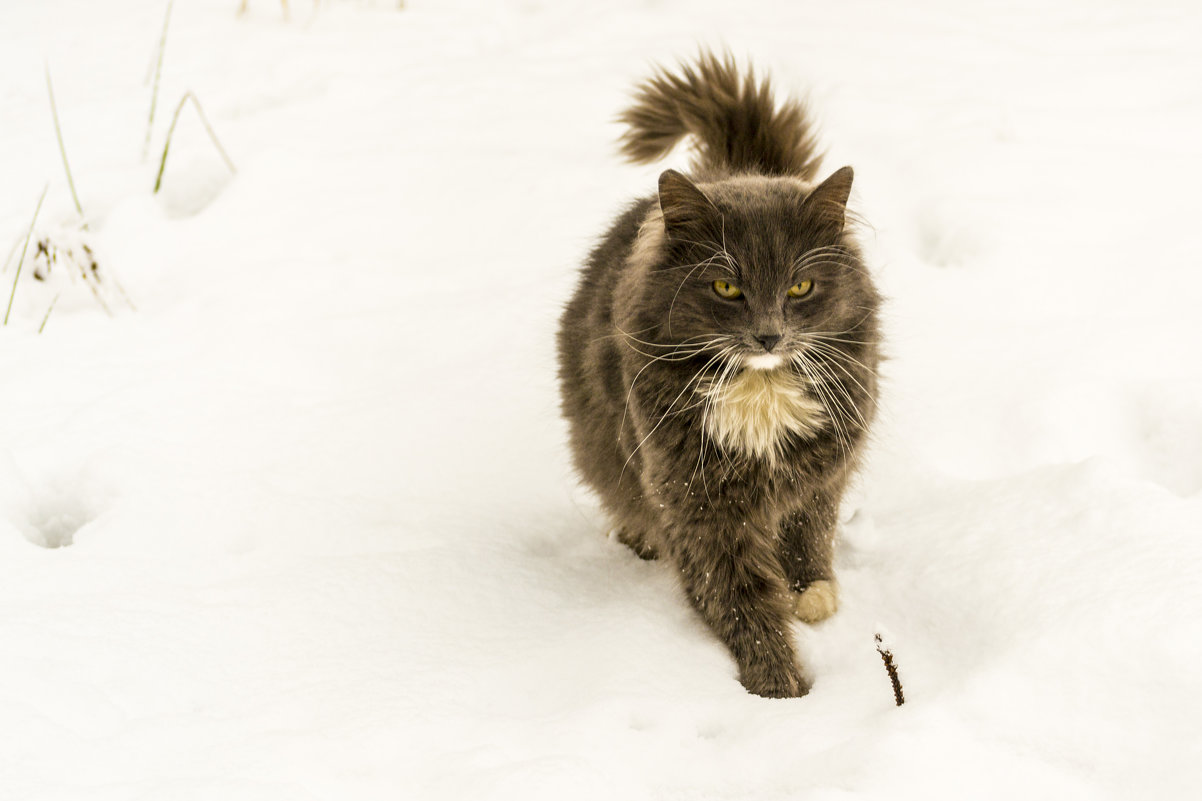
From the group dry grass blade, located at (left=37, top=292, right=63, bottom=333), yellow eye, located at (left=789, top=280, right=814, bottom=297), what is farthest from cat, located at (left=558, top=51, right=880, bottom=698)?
dry grass blade, located at (left=37, top=292, right=63, bottom=333)

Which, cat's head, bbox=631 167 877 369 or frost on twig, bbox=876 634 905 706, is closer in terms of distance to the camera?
frost on twig, bbox=876 634 905 706

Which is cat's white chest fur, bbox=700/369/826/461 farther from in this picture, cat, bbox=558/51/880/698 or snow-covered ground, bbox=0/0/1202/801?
snow-covered ground, bbox=0/0/1202/801

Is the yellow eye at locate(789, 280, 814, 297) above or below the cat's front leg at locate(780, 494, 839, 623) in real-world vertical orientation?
above

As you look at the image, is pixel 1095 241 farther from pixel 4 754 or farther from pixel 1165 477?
pixel 4 754

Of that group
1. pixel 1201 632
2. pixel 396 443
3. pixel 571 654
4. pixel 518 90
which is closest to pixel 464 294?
pixel 396 443

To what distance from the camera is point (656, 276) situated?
2.45 meters

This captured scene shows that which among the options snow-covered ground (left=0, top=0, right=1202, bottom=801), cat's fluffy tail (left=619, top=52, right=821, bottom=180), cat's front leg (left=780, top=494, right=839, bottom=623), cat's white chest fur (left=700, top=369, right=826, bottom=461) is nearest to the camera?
snow-covered ground (left=0, top=0, right=1202, bottom=801)

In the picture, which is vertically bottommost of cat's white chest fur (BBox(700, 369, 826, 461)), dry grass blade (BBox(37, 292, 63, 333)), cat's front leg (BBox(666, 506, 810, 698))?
cat's front leg (BBox(666, 506, 810, 698))

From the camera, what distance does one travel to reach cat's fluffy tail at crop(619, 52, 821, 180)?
10.2 feet

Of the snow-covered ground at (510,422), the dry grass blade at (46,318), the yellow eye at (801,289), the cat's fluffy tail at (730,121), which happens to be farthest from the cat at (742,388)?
the dry grass blade at (46,318)

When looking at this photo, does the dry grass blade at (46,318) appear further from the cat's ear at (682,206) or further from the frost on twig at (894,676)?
the frost on twig at (894,676)

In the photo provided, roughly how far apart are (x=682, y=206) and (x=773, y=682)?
1135 millimetres

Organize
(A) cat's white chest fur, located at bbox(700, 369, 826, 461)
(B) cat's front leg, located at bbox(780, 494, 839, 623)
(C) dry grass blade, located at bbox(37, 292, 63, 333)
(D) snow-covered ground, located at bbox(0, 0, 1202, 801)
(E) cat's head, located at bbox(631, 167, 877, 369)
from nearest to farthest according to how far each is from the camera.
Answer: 1. (D) snow-covered ground, located at bbox(0, 0, 1202, 801)
2. (E) cat's head, located at bbox(631, 167, 877, 369)
3. (A) cat's white chest fur, located at bbox(700, 369, 826, 461)
4. (B) cat's front leg, located at bbox(780, 494, 839, 623)
5. (C) dry grass blade, located at bbox(37, 292, 63, 333)

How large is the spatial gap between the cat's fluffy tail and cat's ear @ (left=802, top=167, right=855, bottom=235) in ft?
2.22
